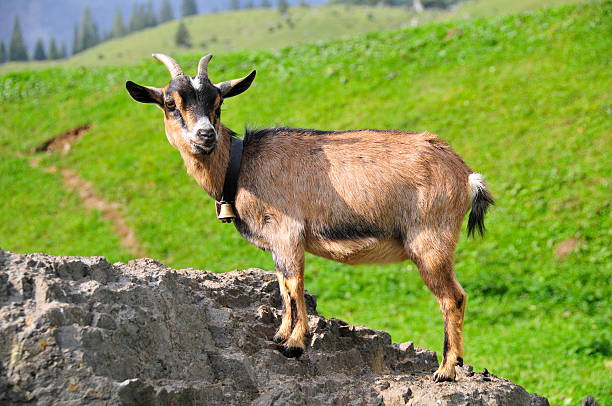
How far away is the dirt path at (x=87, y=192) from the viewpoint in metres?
19.7

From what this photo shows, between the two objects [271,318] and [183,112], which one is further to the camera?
[271,318]

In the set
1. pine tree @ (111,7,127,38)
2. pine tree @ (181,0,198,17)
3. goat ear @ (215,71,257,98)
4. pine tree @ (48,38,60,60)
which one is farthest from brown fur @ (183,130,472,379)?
pine tree @ (181,0,198,17)

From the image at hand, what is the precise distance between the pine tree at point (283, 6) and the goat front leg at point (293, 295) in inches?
6777

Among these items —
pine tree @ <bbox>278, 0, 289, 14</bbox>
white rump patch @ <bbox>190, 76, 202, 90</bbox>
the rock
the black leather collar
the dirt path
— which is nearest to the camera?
the rock

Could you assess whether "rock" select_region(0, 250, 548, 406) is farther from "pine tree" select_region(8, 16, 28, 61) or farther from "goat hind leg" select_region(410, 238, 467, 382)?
"pine tree" select_region(8, 16, 28, 61)

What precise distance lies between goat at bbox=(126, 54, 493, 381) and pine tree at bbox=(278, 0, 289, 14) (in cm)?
17160

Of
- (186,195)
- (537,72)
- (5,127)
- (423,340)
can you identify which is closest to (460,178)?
(423,340)

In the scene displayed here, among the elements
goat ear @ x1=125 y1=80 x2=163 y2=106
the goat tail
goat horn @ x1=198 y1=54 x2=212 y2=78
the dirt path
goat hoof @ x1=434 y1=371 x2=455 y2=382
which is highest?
goat horn @ x1=198 y1=54 x2=212 y2=78

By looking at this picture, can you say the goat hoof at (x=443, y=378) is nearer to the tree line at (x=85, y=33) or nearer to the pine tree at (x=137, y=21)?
the tree line at (x=85, y=33)

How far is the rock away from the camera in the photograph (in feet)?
14.5

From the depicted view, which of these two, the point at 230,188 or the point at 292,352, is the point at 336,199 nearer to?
the point at 230,188

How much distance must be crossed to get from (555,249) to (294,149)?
10.7 meters

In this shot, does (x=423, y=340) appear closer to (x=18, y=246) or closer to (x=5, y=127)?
(x=18, y=246)

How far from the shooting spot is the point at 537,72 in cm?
2255
